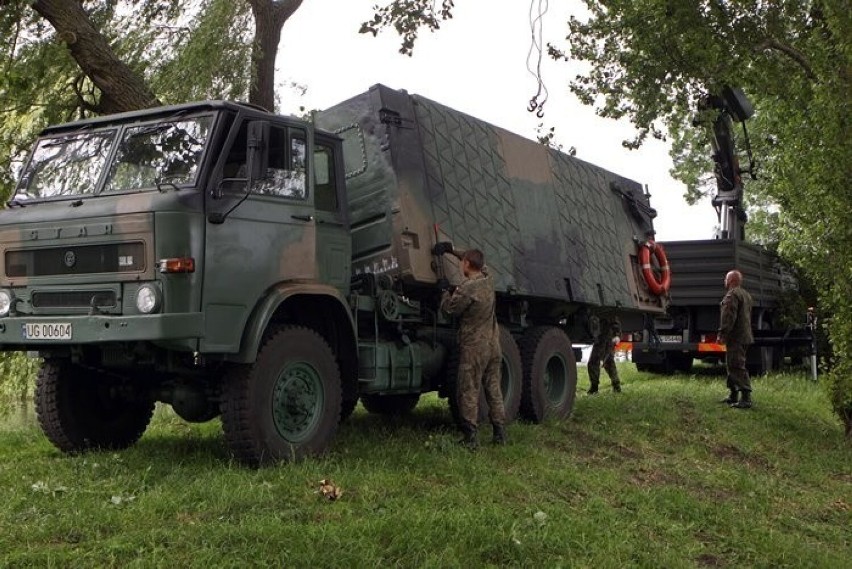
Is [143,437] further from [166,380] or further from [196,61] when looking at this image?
[196,61]

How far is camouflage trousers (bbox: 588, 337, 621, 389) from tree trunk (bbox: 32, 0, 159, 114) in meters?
7.11

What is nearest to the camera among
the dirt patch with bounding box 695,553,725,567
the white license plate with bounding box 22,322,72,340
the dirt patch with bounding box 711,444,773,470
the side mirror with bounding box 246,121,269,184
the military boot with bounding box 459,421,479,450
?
the dirt patch with bounding box 695,553,725,567

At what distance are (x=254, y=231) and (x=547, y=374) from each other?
5135mm

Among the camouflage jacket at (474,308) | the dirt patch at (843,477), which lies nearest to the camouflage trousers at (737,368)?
the dirt patch at (843,477)

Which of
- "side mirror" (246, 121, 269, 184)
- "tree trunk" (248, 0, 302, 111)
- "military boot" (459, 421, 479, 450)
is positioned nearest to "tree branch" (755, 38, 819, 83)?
"tree trunk" (248, 0, 302, 111)

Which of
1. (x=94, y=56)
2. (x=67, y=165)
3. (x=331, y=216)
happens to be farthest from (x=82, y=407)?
(x=94, y=56)

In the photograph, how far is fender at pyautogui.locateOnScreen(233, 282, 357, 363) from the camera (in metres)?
6.32

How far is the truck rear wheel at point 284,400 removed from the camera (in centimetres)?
635

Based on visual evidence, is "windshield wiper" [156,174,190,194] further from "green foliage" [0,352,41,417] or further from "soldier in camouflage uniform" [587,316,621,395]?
"soldier in camouflage uniform" [587,316,621,395]

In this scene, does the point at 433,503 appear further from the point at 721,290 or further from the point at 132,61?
the point at 721,290

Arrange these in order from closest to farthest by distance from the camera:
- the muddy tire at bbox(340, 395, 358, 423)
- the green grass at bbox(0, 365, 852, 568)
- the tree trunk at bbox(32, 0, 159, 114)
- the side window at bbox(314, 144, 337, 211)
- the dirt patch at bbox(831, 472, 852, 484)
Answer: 1. the green grass at bbox(0, 365, 852, 568)
2. the side window at bbox(314, 144, 337, 211)
3. the muddy tire at bbox(340, 395, 358, 423)
4. the dirt patch at bbox(831, 472, 852, 484)
5. the tree trunk at bbox(32, 0, 159, 114)

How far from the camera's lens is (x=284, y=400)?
671cm

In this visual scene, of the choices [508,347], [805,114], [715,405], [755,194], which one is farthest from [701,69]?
[755,194]

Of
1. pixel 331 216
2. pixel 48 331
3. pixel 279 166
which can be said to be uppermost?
pixel 279 166
